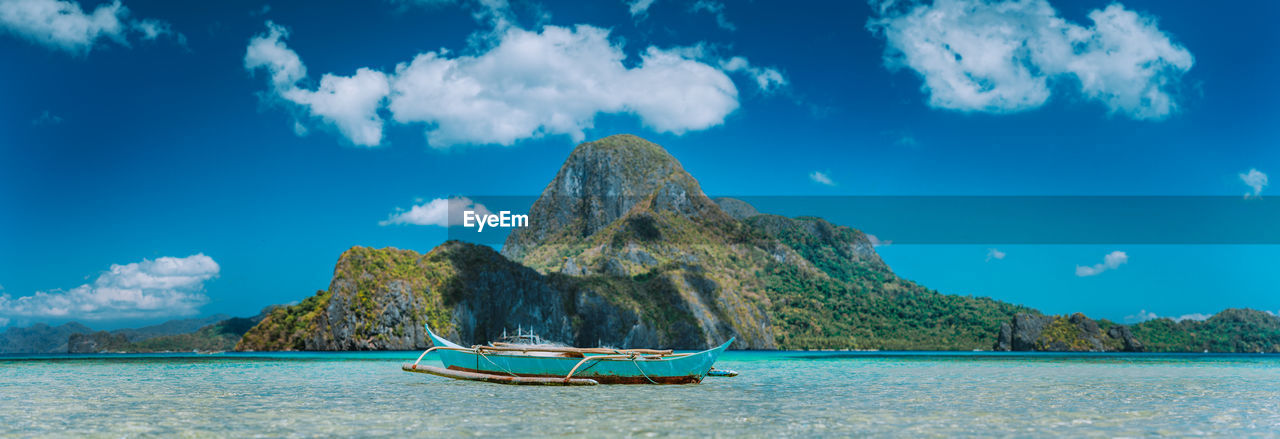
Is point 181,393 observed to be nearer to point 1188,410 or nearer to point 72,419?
point 72,419

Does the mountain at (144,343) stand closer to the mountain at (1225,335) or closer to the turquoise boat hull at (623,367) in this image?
the turquoise boat hull at (623,367)

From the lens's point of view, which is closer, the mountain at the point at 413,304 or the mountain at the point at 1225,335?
the mountain at the point at 413,304

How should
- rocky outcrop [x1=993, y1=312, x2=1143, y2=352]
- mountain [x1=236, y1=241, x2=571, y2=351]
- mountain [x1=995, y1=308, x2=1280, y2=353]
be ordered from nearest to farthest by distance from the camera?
mountain [x1=236, y1=241, x2=571, y2=351]
rocky outcrop [x1=993, y1=312, x2=1143, y2=352]
mountain [x1=995, y1=308, x2=1280, y2=353]

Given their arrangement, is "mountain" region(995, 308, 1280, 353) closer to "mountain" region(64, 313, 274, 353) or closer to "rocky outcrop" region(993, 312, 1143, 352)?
"rocky outcrop" region(993, 312, 1143, 352)

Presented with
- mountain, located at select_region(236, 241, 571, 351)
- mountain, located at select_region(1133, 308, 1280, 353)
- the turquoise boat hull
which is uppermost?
mountain, located at select_region(236, 241, 571, 351)

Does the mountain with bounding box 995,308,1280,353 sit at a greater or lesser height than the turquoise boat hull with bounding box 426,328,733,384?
lesser

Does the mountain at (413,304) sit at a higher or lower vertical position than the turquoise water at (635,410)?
higher

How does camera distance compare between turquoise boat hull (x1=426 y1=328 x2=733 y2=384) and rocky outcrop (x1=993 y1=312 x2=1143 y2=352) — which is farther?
rocky outcrop (x1=993 y1=312 x2=1143 y2=352)

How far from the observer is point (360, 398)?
92.5 ft

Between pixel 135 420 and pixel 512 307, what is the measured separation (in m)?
151

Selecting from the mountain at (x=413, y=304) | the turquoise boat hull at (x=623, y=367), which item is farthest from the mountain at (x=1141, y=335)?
the turquoise boat hull at (x=623, y=367)

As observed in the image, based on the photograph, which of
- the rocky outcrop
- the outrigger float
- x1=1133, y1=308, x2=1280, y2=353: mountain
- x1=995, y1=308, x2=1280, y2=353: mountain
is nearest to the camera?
the outrigger float

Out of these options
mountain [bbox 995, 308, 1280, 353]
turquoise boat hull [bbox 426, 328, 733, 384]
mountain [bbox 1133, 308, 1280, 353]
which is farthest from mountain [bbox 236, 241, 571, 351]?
mountain [bbox 1133, 308, 1280, 353]

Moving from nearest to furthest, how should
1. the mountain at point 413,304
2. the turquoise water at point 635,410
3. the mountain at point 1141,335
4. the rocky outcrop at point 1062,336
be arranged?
the turquoise water at point 635,410
the mountain at point 413,304
the rocky outcrop at point 1062,336
the mountain at point 1141,335
